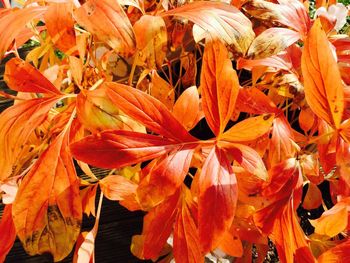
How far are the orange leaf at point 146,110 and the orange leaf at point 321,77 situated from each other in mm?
85

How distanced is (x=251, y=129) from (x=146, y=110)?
7 cm

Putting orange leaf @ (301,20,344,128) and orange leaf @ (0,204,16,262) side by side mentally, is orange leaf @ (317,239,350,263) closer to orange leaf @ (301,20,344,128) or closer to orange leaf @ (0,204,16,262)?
orange leaf @ (301,20,344,128)

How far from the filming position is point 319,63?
0.29 m

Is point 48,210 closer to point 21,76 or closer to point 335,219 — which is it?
point 21,76

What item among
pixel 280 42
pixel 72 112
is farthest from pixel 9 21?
pixel 280 42

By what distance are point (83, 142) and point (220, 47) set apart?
0.10 metres

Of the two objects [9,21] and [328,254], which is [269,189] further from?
[9,21]

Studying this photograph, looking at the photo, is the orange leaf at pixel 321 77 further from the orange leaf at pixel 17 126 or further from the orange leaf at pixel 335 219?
the orange leaf at pixel 17 126

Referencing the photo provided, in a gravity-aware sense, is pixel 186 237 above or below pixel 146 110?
below

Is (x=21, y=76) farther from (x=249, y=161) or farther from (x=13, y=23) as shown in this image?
(x=249, y=161)

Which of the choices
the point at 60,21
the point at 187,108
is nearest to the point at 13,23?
the point at 60,21

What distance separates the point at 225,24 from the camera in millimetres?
310

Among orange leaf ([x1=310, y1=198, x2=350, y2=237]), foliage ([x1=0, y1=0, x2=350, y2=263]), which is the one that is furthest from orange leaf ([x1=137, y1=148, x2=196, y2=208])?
orange leaf ([x1=310, y1=198, x2=350, y2=237])

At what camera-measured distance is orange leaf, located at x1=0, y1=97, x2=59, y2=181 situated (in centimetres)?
31
